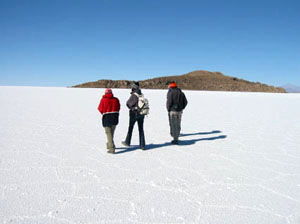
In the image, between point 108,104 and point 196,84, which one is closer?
→ point 108,104

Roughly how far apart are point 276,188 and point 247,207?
92 centimetres

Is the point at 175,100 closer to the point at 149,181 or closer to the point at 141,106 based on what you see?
the point at 141,106

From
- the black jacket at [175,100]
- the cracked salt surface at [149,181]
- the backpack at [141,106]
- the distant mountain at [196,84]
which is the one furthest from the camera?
the distant mountain at [196,84]

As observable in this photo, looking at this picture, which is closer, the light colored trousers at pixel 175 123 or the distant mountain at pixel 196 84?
the light colored trousers at pixel 175 123

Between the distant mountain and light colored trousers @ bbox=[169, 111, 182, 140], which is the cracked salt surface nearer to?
light colored trousers @ bbox=[169, 111, 182, 140]

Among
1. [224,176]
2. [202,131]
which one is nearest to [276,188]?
[224,176]

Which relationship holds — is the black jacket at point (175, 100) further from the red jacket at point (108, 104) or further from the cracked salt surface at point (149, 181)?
the red jacket at point (108, 104)

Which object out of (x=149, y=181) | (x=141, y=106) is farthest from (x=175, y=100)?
(x=149, y=181)

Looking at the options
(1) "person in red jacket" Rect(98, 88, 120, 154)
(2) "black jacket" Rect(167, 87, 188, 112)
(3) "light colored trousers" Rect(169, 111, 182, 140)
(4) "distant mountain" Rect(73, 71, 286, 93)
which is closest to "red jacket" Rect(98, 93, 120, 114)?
(1) "person in red jacket" Rect(98, 88, 120, 154)

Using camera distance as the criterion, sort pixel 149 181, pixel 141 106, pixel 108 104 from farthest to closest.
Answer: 1. pixel 141 106
2. pixel 108 104
3. pixel 149 181

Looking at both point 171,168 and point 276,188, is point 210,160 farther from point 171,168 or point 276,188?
point 276,188

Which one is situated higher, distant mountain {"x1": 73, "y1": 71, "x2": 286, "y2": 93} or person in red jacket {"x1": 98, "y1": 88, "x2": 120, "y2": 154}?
distant mountain {"x1": 73, "y1": 71, "x2": 286, "y2": 93}

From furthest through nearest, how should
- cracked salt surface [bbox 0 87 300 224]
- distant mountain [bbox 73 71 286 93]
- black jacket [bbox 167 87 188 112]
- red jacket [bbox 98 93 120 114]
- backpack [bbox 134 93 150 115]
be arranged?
distant mountain [bbox 73 71 286 93] < black jacket [bbox 167 87 188 112] < backpack [bbox 134 93 150 115] < red jacket [bbox 98 93 120 114] < cracked salt surface [bbox 0 87 300 224]

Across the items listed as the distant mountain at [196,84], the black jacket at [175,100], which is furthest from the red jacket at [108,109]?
the distant mountain at [196,84]
